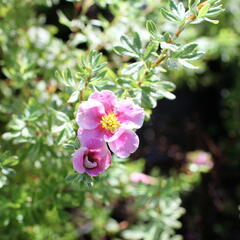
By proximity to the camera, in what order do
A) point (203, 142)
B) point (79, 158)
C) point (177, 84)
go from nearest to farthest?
point (79, 158)
point (203, 142)
point (177, 84)

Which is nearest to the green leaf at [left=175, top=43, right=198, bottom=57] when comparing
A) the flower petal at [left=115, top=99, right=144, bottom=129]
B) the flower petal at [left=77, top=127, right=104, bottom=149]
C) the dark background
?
the flower petal at [left=115, top=99, right=144, bottom=129]

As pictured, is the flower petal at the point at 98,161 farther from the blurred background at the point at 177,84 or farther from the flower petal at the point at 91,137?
the blurred background at the point at 177,84

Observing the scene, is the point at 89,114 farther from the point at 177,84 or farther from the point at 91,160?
the point at 177,84

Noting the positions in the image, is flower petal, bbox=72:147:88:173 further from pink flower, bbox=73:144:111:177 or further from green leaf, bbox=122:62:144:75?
green leaf, bbox=122:62:144:75

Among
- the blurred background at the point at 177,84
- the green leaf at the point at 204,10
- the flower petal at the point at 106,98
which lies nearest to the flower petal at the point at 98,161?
the flower petal at the point at 106,98

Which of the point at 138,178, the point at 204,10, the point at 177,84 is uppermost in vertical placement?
the point at 204,10

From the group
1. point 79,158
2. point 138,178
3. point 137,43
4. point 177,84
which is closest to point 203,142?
point 177,84
